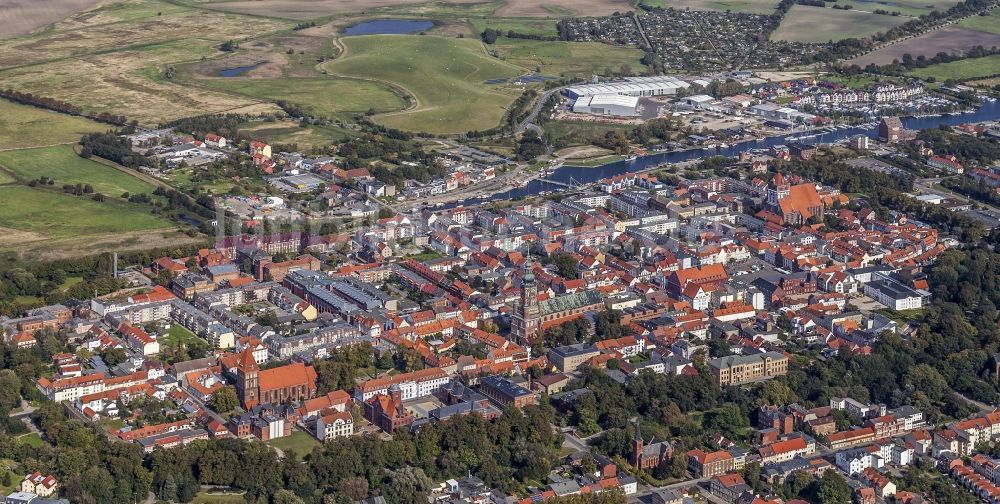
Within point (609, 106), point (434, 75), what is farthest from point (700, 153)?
point (434, 75)

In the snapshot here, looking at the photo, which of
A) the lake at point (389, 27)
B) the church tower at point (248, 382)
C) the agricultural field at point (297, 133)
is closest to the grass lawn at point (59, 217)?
the agricultural field at point (297, 133)

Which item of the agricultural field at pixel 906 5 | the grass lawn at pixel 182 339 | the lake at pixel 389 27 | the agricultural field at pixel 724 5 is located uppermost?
the agricultural field at pixel 906 5

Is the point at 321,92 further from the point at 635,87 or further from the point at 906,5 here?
the point at 906,5

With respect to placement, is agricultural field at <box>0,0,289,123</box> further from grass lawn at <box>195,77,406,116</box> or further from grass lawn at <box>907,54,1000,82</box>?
grass lawn at <box>907,54,1000,82</box>

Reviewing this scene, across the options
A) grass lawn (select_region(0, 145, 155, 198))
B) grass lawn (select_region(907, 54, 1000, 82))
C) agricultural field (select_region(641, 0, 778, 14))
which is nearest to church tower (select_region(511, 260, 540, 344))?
grass lawn (select_region(0, 145, 155, 198))

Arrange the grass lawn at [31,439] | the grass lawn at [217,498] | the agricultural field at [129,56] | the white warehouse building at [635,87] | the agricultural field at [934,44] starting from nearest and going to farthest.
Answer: the grass lawn at [217,498], the grass lawn at [31,439], the agricultural field at [129,56], the white warehouse building at [635,87], the agricultural field at [934,44]

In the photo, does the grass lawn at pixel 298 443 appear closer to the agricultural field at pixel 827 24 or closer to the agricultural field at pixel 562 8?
the agricultural field at pixel 827 24
